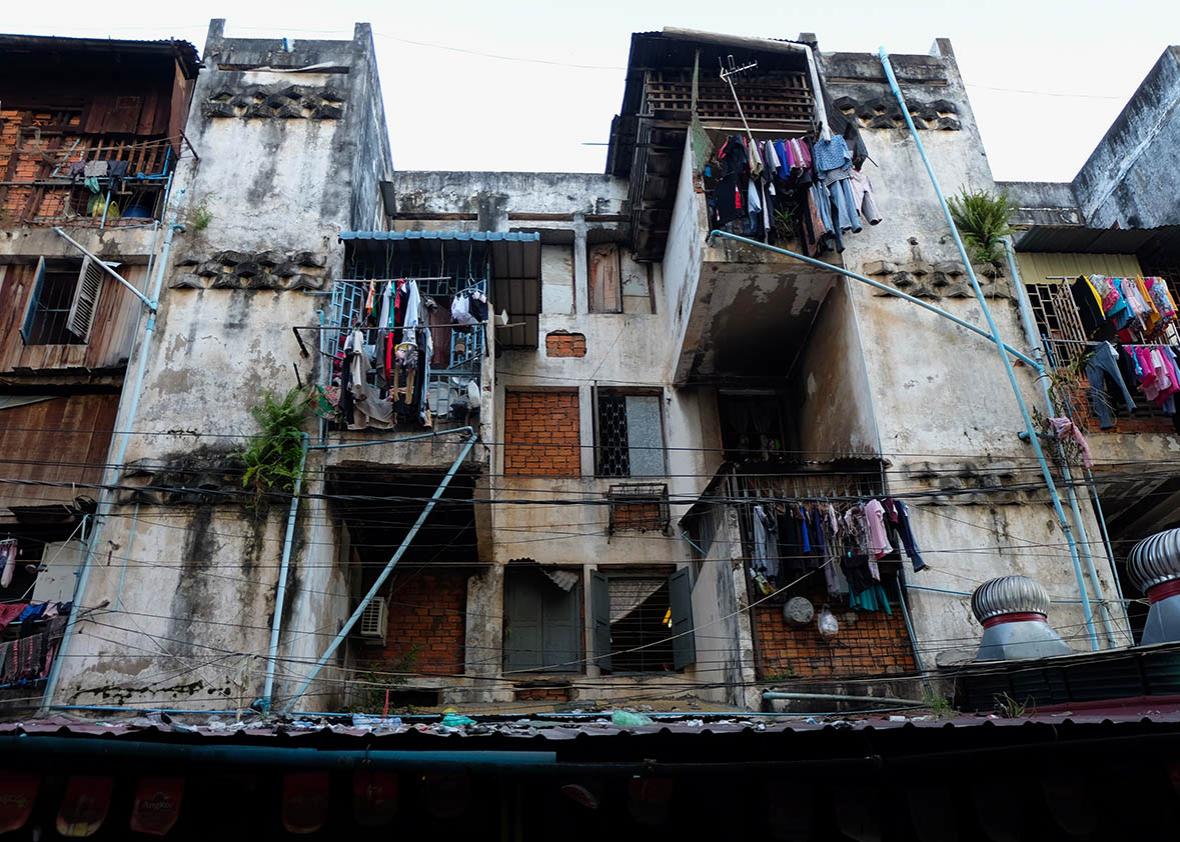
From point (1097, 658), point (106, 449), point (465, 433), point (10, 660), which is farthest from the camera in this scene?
point (106, 449)

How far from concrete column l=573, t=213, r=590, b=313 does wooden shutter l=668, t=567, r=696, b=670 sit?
18.9 feet

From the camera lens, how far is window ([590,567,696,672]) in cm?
1442

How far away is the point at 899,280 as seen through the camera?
14.6 m

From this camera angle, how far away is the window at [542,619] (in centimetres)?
1445

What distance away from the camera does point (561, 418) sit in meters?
16.5

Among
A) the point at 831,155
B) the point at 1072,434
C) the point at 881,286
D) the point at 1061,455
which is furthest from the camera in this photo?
the point at 831,155

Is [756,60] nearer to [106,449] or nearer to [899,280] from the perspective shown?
[899,280]

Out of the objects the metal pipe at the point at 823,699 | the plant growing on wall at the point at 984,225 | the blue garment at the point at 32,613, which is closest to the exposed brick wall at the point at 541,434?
the metal pipe at the point at 823,699

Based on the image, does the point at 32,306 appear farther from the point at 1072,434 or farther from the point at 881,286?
the point at 1072,434

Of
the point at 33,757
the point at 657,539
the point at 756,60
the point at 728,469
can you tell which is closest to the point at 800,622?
the point at 728,469

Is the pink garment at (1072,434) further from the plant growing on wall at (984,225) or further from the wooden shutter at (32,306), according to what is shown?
the wooden shutter at (32,306)

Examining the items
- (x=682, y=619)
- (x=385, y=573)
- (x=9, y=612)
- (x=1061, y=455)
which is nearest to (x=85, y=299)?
(x=9, y=612)

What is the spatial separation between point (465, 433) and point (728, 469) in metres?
3.99

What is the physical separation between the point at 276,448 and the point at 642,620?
6597 mm
